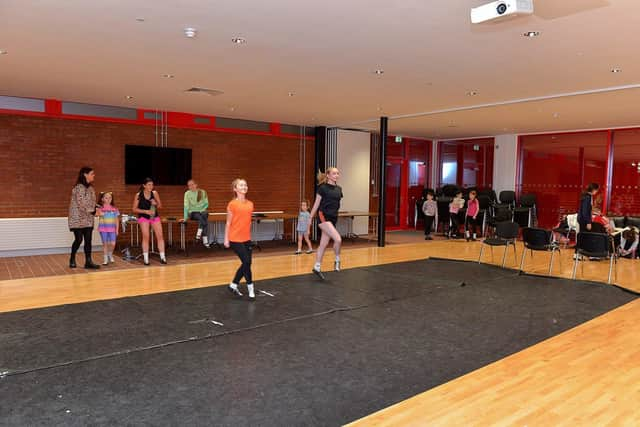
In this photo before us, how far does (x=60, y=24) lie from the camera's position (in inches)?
187

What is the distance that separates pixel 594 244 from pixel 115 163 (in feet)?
28.7

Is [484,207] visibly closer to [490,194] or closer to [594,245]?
[490,194]

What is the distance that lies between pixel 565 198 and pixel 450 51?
857cm

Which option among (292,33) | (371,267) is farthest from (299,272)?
(292,33)

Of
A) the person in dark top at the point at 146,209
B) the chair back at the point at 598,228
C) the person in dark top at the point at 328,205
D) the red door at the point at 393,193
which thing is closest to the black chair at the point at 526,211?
the red door at the point at 393,193

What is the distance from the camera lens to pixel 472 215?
12.1m

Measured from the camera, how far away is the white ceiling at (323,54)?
4.36m

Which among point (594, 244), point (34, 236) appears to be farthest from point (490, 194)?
point (34, 236)

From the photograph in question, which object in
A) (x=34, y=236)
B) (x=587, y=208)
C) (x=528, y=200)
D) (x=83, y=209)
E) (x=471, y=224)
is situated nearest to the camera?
(x=83, y=209)

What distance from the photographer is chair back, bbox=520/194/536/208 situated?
1256 centimetres

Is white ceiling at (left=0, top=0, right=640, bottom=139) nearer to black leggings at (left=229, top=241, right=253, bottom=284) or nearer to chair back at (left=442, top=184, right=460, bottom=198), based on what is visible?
black leggings at (left=229, top=241, right=253, bottom=284)

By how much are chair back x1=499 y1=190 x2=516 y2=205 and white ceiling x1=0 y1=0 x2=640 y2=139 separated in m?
3.50

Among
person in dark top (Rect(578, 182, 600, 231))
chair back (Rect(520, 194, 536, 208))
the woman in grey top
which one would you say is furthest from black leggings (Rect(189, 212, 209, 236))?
chair back (Rect(520, 194, 536, 208))

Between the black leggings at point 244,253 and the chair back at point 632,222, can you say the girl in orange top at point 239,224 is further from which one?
the chair back at point 632,222
